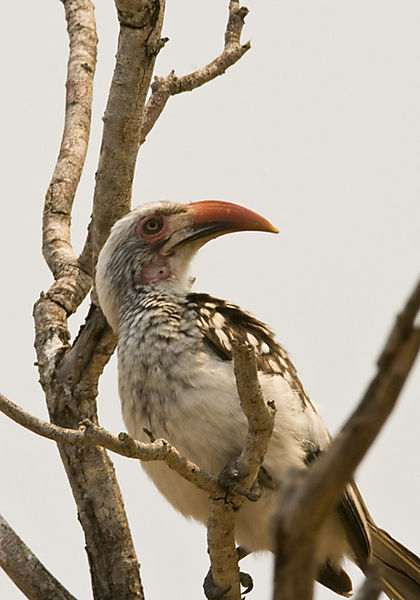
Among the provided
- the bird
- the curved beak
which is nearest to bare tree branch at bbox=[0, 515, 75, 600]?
the bird

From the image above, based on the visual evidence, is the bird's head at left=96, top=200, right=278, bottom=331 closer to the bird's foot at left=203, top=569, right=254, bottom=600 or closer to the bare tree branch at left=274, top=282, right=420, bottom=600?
the bird's foot at left=203, top=569, right=254, bottom=600

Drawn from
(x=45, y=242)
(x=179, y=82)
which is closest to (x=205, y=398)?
(x=45, y=242)

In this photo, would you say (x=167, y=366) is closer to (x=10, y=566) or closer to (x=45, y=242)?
(x=10, y=566)

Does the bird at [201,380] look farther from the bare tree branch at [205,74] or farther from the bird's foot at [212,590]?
the bare tree branch at [205,74]

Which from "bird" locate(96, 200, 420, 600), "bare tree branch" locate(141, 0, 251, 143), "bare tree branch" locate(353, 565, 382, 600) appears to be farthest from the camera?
"bare tree branch" locate(141, 0, 251, 143)

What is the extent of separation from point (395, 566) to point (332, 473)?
3182 mm

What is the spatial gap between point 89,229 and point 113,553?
1744 mm

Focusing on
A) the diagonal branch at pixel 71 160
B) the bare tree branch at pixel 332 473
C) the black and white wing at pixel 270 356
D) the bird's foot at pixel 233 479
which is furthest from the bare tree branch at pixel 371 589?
the diagonal branch at pixel 71 160

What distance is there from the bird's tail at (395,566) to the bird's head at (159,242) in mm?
1500

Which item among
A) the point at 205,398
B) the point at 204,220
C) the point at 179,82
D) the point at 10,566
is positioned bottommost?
the point at 10,566

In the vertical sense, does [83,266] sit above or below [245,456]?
above

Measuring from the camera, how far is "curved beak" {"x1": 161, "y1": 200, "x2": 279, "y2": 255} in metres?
4.21

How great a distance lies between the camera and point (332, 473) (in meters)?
1.15

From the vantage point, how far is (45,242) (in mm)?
5105
